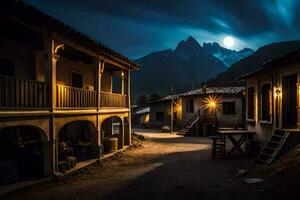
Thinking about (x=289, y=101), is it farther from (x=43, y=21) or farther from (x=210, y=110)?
(x=210, y=110)

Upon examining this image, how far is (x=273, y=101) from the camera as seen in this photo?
44.4 feet

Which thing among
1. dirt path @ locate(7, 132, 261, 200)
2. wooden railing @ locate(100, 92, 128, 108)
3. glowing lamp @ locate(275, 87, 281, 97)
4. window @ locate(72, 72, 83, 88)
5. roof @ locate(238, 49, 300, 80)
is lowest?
A: dirt path @ locate(7, 132, 261, 200)

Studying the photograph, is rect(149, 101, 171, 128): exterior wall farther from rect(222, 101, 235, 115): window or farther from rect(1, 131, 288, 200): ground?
rect(1, 131, 288, 200): ground

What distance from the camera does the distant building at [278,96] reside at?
11.6 m

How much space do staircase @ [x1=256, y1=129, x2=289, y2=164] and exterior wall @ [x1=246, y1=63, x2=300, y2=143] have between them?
731mm

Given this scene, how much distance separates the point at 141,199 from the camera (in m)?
7.75

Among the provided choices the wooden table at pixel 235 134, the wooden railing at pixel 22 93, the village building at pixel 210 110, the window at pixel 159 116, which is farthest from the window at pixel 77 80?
the window at pixel 159 116

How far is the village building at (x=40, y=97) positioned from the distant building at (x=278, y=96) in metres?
8.70

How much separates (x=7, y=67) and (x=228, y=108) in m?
26.1

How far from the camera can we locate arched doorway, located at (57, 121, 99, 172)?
11.2m

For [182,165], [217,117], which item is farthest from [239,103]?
[182,165]

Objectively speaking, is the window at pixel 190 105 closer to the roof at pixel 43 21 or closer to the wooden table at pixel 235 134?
the wooden table at pixel 235 134

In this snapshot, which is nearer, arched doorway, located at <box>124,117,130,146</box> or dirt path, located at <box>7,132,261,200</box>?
dirt path, located at <box>7,132,261,200</box>

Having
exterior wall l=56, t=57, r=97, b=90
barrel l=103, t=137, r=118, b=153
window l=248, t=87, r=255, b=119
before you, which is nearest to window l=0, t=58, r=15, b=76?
exterior wall l=56, t=57, r=97, b=90
